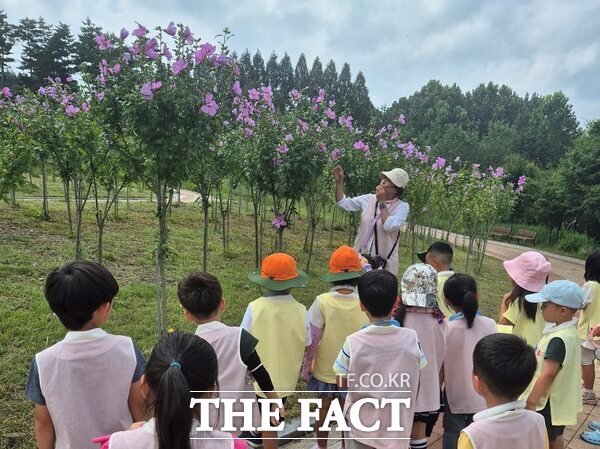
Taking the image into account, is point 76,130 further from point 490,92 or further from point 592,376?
point 490,92

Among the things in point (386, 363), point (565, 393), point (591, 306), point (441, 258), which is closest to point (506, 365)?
point (386, 363)

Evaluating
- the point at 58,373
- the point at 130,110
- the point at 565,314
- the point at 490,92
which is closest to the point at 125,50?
the point at 130,110

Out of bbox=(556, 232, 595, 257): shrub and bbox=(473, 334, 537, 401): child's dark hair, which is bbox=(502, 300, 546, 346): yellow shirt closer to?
bbox=(473, 334, 537, 401): child's dark hair

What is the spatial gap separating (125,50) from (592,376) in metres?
4.83

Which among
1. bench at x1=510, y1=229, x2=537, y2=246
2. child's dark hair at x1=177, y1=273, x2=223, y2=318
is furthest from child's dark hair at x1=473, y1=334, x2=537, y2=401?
bench at x1=510, y1=229, x2=537, y2=246

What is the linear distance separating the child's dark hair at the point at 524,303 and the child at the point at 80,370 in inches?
91.3

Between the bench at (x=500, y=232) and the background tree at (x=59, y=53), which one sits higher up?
the background tree at (x=59, y=53)

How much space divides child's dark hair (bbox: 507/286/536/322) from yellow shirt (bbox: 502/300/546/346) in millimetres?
21

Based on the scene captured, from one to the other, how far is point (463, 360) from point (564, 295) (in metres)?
0.64

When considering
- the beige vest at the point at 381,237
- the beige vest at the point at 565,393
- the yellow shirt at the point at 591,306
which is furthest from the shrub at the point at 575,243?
the beige vest at the point at 565,393

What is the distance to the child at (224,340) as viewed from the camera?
197 cm

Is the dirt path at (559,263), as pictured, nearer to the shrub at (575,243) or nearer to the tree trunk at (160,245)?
the shrub at (575,243)

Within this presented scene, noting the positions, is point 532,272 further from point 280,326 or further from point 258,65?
point 258,65

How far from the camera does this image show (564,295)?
2227 millimetres
